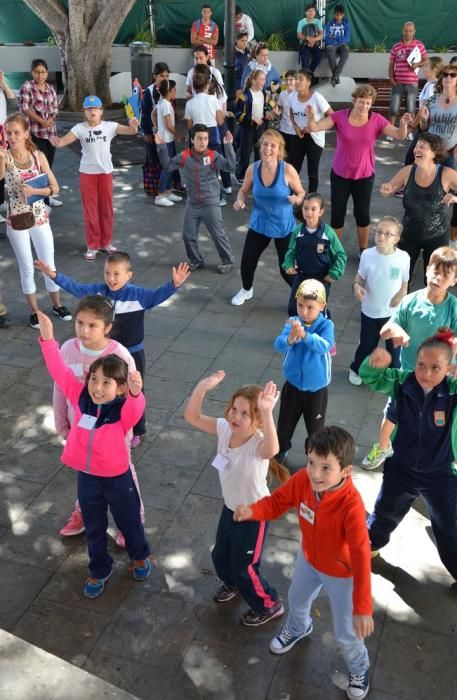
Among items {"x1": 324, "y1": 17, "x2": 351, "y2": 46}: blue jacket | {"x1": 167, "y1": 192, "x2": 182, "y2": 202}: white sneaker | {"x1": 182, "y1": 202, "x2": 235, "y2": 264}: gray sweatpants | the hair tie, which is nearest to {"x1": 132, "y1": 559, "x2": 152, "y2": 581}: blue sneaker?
the hair tie

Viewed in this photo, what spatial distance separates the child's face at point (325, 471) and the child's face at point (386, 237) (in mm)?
3172

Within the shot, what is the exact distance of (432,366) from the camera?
412 cm

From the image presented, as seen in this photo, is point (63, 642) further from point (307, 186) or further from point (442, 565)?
point (307, 186)

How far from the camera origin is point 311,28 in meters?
17.6

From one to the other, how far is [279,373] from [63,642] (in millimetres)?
3495

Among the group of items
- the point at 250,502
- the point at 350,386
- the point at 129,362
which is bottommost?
the point at 350,386

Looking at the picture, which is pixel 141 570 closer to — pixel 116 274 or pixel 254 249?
pixel 116 274

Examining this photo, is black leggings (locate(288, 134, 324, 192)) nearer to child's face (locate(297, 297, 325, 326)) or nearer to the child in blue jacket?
the child in blue jacket

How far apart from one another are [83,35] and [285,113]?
280 inches

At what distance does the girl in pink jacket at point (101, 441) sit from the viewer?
13.9 ft

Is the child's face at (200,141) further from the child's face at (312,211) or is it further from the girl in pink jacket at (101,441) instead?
the girl in pink jacket at (101,441)

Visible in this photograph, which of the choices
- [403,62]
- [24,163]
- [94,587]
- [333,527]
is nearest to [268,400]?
[333,527]

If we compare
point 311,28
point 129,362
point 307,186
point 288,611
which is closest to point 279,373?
point 129,362

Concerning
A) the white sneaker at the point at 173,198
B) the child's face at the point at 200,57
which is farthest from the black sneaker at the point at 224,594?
the child's face at the point at 200,57
